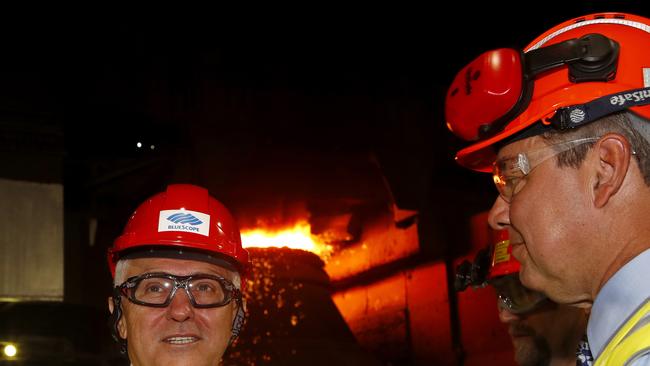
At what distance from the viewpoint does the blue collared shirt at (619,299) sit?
158 centimetres

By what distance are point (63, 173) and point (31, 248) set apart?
2.77 ft

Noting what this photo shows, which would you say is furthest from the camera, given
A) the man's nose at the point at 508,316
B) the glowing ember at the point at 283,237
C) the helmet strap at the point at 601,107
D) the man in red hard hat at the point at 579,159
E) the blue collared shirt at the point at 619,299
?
the glowing ember at the point at 283,237

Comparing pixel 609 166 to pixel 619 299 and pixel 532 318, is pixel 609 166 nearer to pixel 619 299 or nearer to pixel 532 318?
pixel 619 299

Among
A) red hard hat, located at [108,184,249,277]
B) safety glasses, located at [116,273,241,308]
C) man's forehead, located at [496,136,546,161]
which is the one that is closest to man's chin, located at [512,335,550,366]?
red hard hat, located at [108,184,249,277]

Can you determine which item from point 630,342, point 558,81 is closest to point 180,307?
point 558,81

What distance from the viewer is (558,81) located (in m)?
1.94

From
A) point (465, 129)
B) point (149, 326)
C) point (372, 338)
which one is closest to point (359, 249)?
point (372, 338)

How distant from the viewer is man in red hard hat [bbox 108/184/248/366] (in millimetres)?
3047

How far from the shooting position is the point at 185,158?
25.9ft

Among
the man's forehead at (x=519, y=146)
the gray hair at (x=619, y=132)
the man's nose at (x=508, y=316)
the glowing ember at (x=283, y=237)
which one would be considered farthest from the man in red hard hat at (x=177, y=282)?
the glowing ember at (x=283, y=237)

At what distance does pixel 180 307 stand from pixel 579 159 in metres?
1.79

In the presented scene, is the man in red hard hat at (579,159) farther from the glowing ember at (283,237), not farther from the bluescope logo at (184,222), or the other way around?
the glowing ember at (283,237)

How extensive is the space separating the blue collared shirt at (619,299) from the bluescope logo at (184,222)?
6.33 ft

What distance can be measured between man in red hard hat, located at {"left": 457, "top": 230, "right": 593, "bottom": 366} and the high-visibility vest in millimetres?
2835
